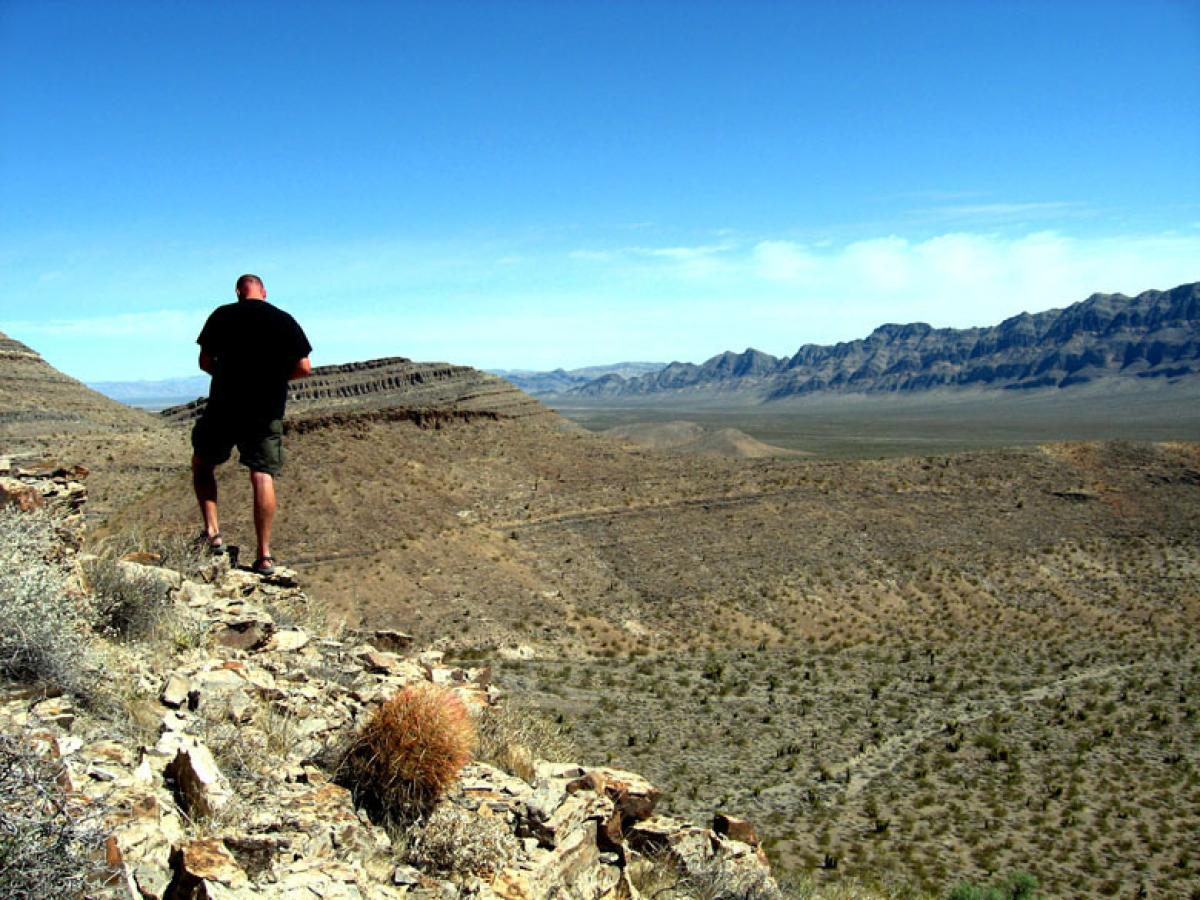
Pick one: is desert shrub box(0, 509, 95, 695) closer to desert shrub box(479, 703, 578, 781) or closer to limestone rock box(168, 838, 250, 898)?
limestone rock box(168, 838, 250, 898)

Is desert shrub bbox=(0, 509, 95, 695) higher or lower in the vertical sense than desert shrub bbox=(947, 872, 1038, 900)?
higher

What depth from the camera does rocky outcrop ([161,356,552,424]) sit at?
184 feet

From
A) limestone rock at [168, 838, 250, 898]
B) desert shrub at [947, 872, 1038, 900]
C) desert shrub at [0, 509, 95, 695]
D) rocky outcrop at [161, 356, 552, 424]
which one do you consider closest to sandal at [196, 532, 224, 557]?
desert shrub at [0, 509, 95, 695]

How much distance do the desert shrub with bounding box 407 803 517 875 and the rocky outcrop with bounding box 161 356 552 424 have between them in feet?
159

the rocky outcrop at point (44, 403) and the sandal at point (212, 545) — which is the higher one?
the rocky outcrop at point (44, 403)

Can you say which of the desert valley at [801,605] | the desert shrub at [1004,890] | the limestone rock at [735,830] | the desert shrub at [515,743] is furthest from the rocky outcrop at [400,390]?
the limestone rock at [735,830]

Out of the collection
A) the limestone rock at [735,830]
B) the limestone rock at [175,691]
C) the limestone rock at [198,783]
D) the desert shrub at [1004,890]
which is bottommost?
the desert shrub at [1004,890]

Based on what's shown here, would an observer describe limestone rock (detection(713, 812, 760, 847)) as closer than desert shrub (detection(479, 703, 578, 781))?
No

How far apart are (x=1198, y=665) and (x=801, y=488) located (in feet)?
56.7

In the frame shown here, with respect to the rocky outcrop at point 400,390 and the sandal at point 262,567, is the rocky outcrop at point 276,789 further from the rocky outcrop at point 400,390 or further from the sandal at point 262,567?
the rocky outcrop at point 400,390

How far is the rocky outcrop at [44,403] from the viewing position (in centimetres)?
4466

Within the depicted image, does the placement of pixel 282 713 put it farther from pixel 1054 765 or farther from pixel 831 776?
pixel 1054 765

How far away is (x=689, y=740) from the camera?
64.4 ft

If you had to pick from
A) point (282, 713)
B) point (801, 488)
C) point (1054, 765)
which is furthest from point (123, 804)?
point (801, 488)
